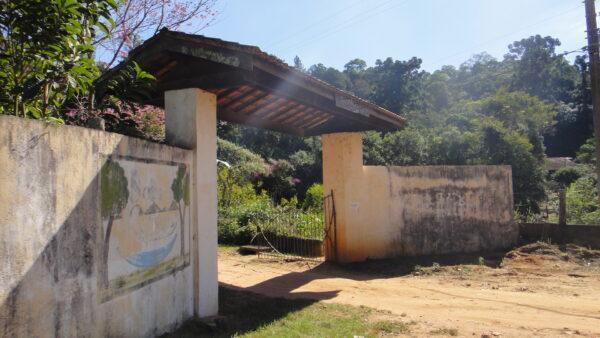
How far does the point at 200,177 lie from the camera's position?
21.0ft

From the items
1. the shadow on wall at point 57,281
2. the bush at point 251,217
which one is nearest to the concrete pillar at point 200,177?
the shadow on wall at point 57,281

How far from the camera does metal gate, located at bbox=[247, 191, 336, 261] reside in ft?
38.0

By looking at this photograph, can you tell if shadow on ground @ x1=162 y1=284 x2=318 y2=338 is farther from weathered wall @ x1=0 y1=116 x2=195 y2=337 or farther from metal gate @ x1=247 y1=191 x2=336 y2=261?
metal gate @ x1=247 y1=191 x2=336 y2=261

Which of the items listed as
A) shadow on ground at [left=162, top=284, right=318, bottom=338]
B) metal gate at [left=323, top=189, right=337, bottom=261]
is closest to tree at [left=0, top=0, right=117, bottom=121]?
shadow on ground at [left=162, top=284, right=318, bottom=338]

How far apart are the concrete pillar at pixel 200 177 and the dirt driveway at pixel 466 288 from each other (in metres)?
2.06

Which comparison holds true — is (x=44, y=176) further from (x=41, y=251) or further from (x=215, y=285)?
(x=215, y=285)

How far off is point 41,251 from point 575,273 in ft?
32.4

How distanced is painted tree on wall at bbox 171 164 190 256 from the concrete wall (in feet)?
19.2

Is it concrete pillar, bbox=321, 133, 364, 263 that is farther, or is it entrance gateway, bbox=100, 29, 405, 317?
concrete pillar, bbox=321, 133, 364, 263

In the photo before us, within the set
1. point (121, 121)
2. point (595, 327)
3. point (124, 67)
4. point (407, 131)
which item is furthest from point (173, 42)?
point (407, 131)

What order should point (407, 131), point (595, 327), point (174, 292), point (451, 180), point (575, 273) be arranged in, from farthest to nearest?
point (407, 131), point (451, 180), point (575, 273), point (595, 327), point (174, 292)

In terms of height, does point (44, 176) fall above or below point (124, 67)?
below

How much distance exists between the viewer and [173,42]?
242 inches

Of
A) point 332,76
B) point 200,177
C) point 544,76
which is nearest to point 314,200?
point 200,177
